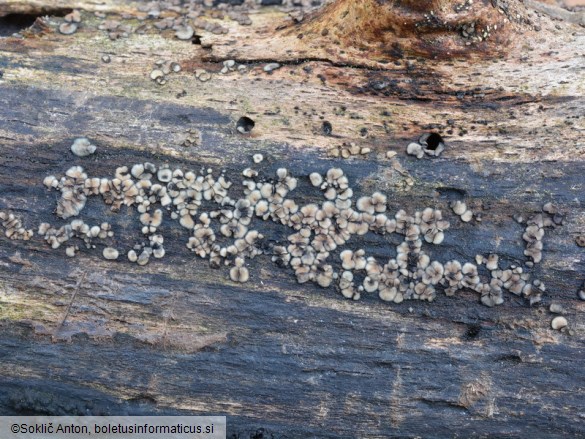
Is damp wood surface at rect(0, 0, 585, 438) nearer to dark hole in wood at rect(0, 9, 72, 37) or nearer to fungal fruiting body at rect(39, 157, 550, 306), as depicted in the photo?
fungal fruiting body at rect(39, 157, 550, 306)

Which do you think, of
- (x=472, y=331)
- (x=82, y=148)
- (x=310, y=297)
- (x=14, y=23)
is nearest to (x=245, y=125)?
(x=82, y=148)

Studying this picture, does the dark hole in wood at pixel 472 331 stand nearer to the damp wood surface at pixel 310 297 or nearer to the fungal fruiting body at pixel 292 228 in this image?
the damp wood surface at pixel 310 297

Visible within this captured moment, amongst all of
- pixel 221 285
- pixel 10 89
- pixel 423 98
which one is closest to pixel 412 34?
pixel 423 98

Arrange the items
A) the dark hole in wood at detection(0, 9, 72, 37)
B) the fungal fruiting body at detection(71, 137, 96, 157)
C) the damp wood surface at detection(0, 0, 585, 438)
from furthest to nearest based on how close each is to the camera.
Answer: the dark hole in wood at detection(0, 9, 72, 37) < the fungal fruiting body at detection(71, 137, 96, 157) < the damp wood surface at detection(0, 0, 585, 438)

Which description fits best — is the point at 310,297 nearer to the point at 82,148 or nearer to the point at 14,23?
the point at 82,148

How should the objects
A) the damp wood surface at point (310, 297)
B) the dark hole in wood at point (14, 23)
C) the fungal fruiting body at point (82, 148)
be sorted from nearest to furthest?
the damp wood surface at point (310, 297), the fungal fruiting body at point (82, 148), the dark hole in wood at point (14, 23)

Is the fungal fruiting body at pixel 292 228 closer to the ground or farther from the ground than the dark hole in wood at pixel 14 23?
closer to the ground

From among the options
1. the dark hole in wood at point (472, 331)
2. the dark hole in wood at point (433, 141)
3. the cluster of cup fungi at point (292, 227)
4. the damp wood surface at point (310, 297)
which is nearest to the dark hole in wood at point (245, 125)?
the damp wood surface at point (310, 297)

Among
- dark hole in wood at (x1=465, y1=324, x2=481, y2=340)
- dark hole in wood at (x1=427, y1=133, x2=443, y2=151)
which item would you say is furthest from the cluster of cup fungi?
dark hole in wood at (x1=427, y1=133, x2=443, y2=151)
